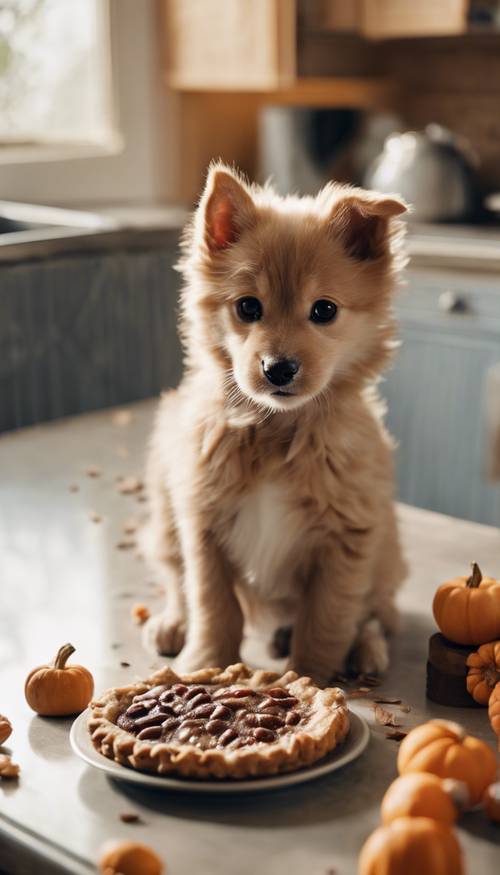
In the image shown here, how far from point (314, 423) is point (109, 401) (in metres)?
1.43

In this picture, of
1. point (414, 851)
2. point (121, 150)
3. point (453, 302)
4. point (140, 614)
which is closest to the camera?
point (414, 851)

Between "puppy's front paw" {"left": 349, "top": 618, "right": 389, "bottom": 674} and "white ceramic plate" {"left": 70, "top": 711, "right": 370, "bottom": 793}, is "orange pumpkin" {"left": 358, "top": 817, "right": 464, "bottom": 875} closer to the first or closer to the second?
"white ceramic plate" {"left": 70, "top": 711, "right": 370, "bottom": 793}

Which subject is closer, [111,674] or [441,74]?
[111,674]

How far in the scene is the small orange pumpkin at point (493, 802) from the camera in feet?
2.88

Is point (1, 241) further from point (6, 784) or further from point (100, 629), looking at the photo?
point (6, 784)

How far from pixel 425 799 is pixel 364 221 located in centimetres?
66

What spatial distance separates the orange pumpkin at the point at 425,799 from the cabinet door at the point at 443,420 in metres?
2.16

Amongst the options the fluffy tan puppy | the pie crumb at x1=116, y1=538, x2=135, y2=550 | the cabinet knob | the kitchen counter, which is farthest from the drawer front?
the fluffy tan puppy

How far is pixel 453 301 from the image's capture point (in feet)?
9.78

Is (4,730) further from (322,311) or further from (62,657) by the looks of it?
(322,311)

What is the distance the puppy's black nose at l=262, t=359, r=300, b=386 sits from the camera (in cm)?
114

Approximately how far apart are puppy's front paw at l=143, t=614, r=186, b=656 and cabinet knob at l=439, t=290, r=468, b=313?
1.87 m

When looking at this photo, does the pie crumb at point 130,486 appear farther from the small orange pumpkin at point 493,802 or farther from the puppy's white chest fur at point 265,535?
the small orange pumpkin at point 493,802

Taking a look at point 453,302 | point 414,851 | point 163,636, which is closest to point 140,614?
point 163,636
